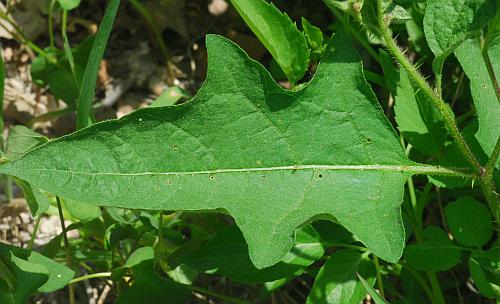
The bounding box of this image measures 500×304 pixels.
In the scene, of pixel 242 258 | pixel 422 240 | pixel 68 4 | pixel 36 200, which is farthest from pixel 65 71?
pixel 422 240

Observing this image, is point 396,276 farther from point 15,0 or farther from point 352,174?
point 15,0

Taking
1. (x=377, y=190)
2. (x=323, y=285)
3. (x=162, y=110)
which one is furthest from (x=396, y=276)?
(x=162, y=110)

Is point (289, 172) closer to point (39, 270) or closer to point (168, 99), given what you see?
point (39, 270)

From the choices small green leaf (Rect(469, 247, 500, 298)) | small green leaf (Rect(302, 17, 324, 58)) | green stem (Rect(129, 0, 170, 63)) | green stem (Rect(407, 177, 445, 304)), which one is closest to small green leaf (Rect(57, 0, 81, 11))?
green stem (Rect(129, 0, 170, 63))

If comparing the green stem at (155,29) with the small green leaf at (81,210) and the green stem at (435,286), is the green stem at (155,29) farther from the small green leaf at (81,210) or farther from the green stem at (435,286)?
the green stem at (435,286)

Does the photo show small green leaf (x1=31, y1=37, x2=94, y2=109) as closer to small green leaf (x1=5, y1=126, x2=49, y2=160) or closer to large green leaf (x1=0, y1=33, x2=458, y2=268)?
small green leaf (x1=5, y1=126, x2=49, y2=160)
